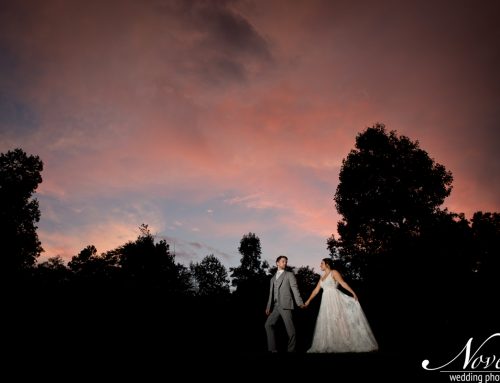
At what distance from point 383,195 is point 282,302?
19322mm

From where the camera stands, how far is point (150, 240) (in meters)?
38.8

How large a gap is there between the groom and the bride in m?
0.49

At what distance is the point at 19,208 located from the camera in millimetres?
30891

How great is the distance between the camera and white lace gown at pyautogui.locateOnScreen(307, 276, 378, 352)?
331 inches

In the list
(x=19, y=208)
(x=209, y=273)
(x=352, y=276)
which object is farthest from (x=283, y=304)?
(x=209, y=273)

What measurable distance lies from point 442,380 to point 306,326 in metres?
9.97

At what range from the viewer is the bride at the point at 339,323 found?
8430 millimetres

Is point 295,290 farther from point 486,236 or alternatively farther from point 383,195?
point 486,236

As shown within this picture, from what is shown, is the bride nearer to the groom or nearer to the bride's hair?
the bride's hair

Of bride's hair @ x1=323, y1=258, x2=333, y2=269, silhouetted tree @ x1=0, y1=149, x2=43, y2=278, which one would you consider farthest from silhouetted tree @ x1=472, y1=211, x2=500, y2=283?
silhouetted tree @ x1=0, y1=149, x2=43, y2=278

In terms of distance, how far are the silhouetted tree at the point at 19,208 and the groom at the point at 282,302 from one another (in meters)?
29.6

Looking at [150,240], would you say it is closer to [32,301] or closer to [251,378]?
[32,301]

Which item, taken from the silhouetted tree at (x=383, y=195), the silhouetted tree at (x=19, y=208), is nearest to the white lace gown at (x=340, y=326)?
the silhouetted tree at (x=383, y=195)

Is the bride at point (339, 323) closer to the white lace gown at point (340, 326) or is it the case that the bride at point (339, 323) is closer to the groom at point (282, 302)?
the white lace gown at point (340, 326)
